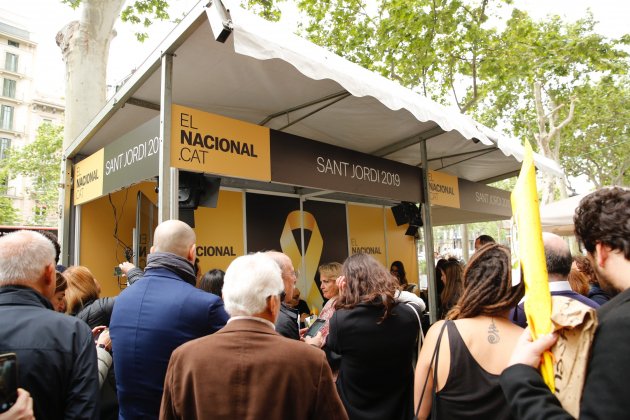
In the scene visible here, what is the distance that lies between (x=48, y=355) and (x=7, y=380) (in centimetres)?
52

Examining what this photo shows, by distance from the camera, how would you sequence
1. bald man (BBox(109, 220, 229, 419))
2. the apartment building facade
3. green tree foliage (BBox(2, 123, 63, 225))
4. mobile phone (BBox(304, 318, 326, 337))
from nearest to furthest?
bald man (BBox(109, 220, 229, 419)) → mobile phone (BBox(304, 318, 326, 337)) → green tree foliage (BBox(2, 123, 63, 225)) → the apartment building facade

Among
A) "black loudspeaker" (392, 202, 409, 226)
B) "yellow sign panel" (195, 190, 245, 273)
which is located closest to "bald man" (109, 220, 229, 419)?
"yellow sign panel" (195, 190, 245, 273)

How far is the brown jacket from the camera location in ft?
4.73

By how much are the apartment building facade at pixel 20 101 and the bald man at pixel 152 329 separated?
142 feet

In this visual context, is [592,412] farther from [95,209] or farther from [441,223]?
[441,223]

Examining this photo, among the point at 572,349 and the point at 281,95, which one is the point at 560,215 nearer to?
the point at 281,95

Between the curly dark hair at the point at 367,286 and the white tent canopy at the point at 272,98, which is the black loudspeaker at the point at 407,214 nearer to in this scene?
the white tent canopy at the point at 272,98

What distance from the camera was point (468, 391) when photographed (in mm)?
1705

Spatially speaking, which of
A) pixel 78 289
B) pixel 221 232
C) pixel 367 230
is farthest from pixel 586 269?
pixel 367 230

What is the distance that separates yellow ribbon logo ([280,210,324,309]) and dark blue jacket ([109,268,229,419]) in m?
4.71

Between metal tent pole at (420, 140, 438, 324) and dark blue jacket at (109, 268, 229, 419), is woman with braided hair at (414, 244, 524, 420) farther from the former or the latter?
metal tent pole at (420, 140, 438, 324)

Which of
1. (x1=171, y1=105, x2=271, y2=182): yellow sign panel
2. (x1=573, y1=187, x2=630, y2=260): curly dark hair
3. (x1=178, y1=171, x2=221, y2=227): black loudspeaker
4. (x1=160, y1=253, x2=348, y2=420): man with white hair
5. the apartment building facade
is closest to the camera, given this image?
(x1=573, y1=187, x2=630, y2=260): curly dark hair

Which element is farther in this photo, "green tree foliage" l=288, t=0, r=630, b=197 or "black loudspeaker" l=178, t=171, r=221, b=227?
"green tree foliage" l=288, t=0, r=630, b=197

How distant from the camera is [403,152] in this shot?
6.65 m
